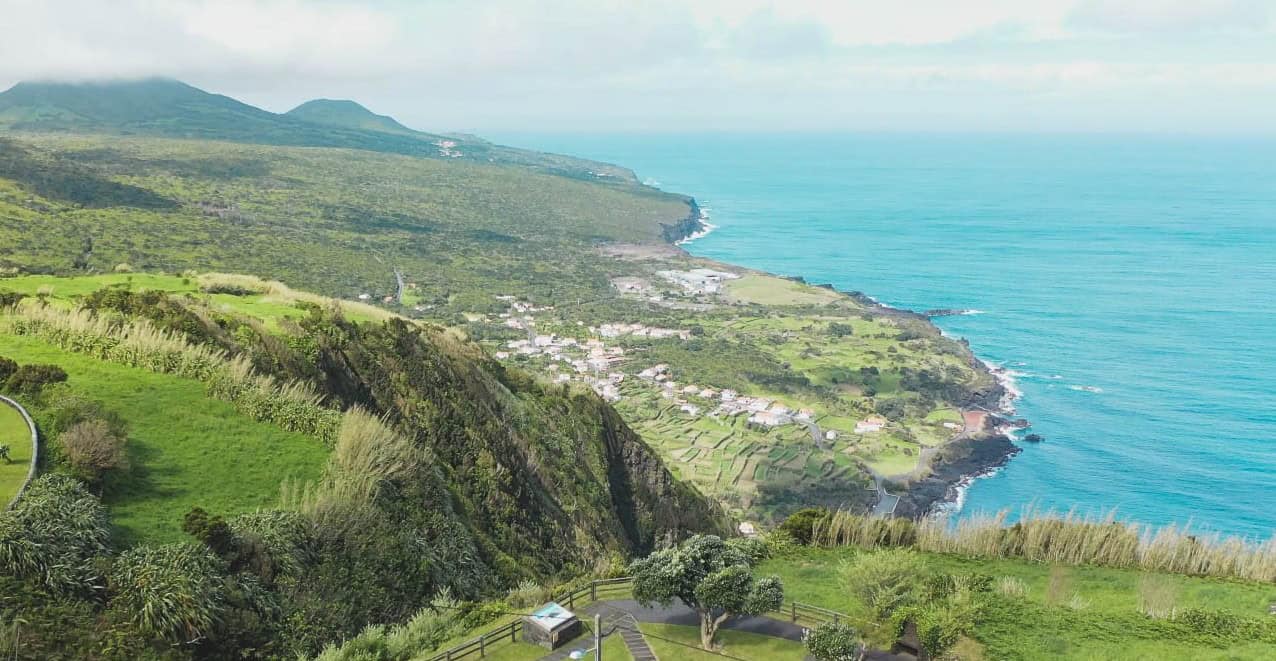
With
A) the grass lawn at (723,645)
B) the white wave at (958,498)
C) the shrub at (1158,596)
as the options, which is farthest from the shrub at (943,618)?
the white wave at (958,498)

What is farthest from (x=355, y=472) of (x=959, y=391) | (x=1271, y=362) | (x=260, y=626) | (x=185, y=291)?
(x=1271, y=362)

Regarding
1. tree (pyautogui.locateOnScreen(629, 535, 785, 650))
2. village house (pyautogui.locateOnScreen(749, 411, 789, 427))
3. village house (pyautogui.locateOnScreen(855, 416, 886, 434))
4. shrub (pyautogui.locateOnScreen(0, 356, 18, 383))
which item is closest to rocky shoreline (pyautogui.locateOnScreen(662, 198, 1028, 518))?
village house (pyautogui.locateOnScreen(855, 416, 886, 434))

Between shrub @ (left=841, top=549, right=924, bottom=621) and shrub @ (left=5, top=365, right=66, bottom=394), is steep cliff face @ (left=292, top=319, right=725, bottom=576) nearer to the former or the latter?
shrub @ (left=841, top=549, right=924, bottom=621)

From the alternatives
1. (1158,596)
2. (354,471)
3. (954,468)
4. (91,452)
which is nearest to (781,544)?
(1158,596)

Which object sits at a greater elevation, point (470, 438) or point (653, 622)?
point (470, 438)

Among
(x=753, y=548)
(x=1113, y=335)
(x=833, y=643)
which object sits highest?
(x=833, y=643)

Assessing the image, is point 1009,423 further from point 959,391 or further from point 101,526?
point 101,526

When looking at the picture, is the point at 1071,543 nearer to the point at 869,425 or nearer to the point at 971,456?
the point at 971,456
